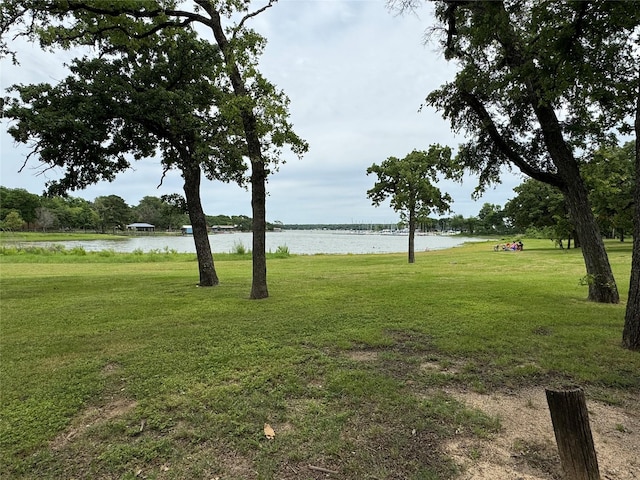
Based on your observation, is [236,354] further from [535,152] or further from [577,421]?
[535,152]

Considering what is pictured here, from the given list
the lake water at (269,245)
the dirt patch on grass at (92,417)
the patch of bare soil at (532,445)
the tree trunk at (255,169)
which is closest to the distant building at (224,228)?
the lake water at (269,245)

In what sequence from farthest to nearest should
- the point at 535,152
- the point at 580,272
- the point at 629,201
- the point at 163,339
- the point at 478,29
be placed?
the point at 629,201, the point at 580,272, the point at 535,152, the point at 478,29, the point at 163,339

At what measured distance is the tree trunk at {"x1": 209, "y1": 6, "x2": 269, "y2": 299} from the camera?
7582 millimetres

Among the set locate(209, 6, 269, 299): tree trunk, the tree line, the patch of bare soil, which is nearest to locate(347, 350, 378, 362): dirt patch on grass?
the patch of bare soil

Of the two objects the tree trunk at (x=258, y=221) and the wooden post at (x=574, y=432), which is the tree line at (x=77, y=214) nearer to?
the tree trunk at (x=258, y=221)

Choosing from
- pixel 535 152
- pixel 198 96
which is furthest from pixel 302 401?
pixel 198 96

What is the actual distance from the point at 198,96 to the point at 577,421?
10.1 m

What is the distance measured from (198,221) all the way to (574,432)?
9.32 metres

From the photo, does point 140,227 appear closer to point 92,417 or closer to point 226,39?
point 226,39

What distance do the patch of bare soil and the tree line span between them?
45.0 m

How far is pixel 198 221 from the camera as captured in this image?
9.88 meters

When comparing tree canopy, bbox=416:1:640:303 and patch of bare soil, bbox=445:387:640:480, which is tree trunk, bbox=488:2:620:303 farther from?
patch of bare soil, bbox=445:387:640:480

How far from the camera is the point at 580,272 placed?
41.8 feet

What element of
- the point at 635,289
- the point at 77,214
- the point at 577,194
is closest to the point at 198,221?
the point at 577,194
